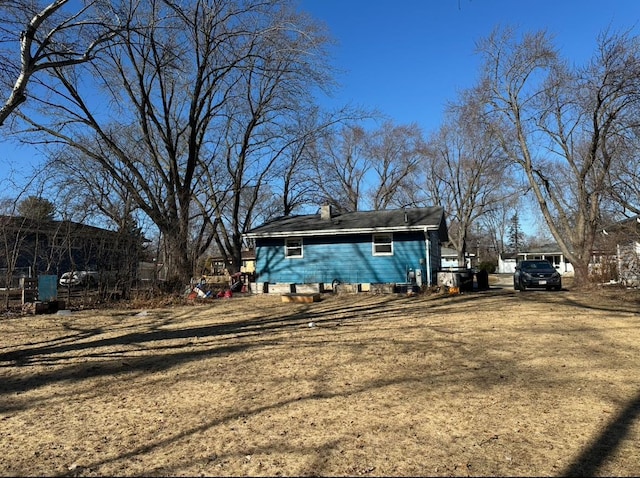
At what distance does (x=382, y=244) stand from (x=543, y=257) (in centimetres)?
4585

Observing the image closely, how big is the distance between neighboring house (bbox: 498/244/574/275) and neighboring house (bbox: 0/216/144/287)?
47.1 m

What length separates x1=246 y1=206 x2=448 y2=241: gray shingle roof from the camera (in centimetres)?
2031

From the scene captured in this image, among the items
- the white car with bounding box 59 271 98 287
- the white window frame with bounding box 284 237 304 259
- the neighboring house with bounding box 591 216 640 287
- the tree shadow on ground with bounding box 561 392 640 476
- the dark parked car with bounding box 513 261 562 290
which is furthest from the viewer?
the white window frame with bounding box 284 237 304 259

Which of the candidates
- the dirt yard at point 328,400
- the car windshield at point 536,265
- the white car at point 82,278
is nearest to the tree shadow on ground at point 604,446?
the dirt yard at point 328,400

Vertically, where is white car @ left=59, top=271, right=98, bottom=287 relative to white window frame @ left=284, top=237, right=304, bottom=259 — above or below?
below

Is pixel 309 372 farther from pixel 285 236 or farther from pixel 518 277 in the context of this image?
pixel 518 277

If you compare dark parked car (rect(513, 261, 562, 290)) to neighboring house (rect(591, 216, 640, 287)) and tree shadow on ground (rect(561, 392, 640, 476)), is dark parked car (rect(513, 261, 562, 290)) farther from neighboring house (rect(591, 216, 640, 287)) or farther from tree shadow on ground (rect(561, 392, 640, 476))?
tree shadow on ground (rect(561, 392, 640, 476))

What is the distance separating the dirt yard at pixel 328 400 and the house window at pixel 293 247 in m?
12.0

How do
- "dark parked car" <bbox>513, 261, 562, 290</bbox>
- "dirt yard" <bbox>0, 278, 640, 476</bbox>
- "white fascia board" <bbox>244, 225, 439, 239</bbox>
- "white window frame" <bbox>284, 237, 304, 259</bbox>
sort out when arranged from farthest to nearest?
"white window frame" <bbox>284, 237, 304, 259</bbox> < "dark parked car" <bbox>513, 261, 562, 290</bbox> < "white fascia board" <bbox>244, 225, 439, 239</bbox> < "dirt yard" <bbox>0, 278, 640, 476</bbox>

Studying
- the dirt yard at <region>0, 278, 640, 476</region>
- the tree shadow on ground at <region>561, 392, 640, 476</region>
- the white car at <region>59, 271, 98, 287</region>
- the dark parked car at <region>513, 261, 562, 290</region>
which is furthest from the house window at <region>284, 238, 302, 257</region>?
the tree shadow on ground at <region>561, 392, 640, 476</region>

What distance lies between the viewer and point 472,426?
4164mm

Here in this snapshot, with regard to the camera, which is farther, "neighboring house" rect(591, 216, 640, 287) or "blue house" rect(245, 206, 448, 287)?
"blue house" rect(245, 206, 448, 287)

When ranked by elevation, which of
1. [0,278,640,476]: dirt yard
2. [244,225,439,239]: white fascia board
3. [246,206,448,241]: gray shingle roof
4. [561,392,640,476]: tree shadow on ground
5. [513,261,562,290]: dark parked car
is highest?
[246,206,448,241]: gray shingle roof

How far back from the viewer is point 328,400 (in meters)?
4.96
